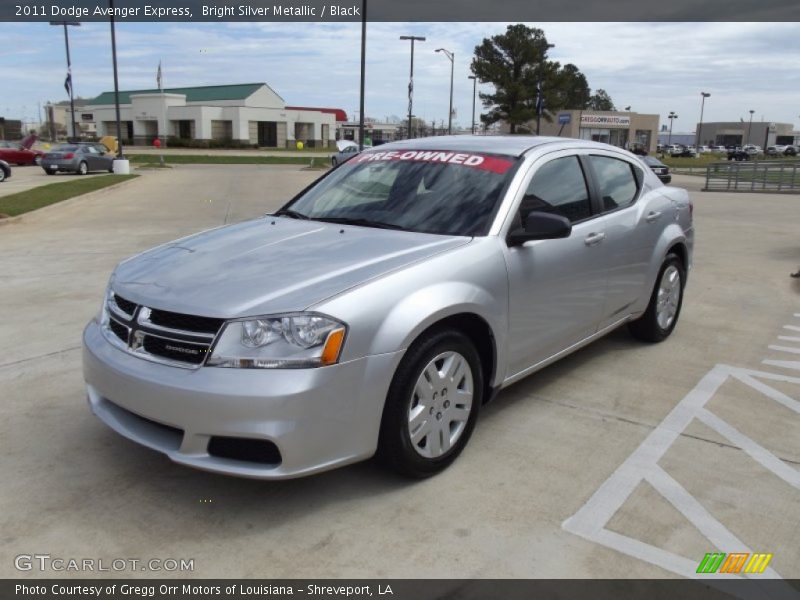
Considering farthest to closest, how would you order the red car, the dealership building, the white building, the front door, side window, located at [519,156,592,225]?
the front door
the dealership building
the white building
the red car
side window, located at [519,156,592,225]

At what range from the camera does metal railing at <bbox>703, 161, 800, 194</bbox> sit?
2573 cm

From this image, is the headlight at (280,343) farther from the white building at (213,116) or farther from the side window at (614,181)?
the white building at (213,116)

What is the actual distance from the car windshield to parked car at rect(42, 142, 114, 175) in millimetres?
28461

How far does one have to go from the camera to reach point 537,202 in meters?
4.15

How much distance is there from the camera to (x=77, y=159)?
29516 millimetres

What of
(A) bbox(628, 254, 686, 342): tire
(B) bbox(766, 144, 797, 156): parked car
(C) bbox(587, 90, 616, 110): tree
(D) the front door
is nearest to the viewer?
(A) bbox(628, 254, 686, 342): tire

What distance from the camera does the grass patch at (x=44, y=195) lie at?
14.6 m

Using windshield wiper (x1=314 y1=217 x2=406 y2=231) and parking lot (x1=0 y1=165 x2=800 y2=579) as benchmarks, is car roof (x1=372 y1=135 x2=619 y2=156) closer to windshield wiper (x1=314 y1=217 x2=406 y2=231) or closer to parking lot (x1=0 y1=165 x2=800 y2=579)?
windshield wiper (x1=314 y1=217 x2=406 y2=231)

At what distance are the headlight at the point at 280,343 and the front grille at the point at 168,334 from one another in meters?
0.08

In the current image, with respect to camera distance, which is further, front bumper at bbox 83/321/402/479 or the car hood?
the car hood

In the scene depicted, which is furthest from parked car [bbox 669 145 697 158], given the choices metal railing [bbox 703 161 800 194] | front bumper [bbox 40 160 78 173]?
front bumper [bbox 40 160 78 173]

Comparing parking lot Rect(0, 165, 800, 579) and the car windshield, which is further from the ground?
the car windshield

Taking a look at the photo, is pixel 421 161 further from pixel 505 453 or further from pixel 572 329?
pixel 505 453

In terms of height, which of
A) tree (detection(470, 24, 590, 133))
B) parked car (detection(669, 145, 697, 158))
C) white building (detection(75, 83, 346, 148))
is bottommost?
parked car (detection(669, 145, 697, 158))
